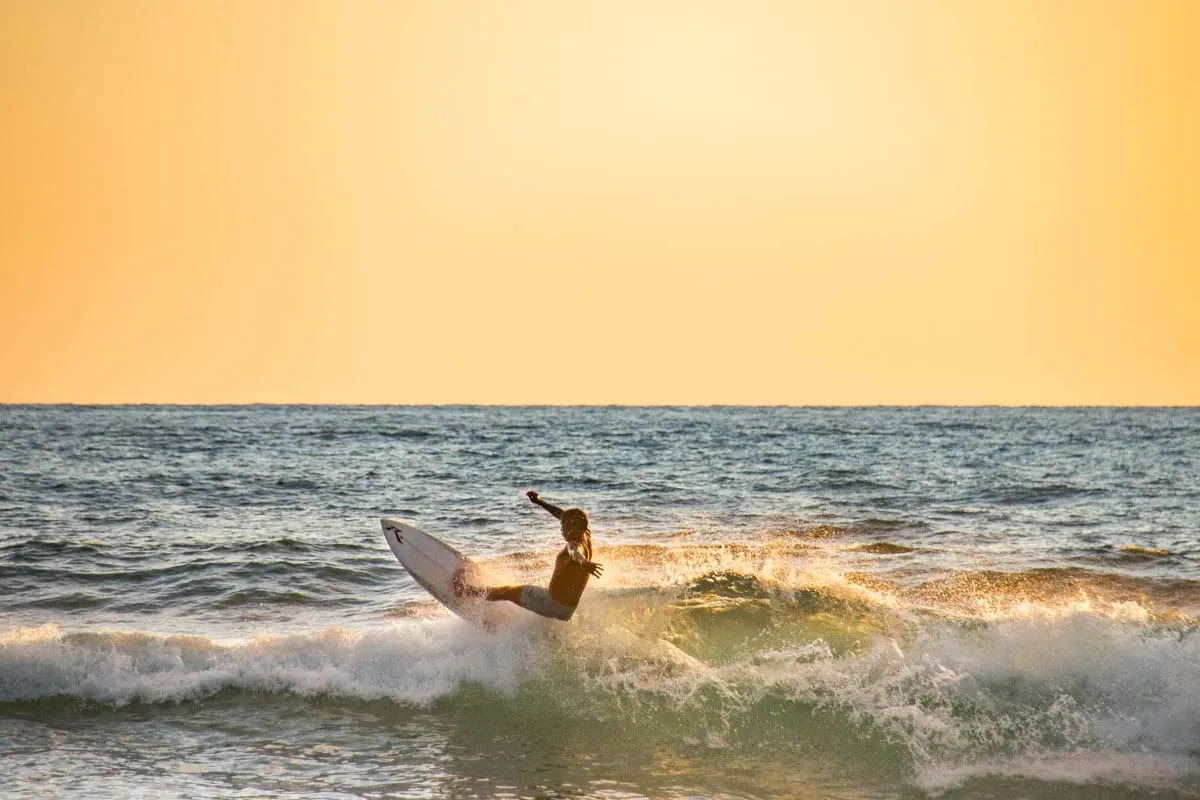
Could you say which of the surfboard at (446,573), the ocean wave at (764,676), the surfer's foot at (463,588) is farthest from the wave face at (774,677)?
the surfer's foot at (463,588)

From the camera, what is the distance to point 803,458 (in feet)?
154

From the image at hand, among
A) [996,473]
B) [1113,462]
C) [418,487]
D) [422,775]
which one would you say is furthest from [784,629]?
[1113,462]

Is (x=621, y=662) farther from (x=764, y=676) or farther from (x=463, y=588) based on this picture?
(x=463, y=588)

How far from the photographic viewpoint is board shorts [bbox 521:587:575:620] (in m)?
13.0

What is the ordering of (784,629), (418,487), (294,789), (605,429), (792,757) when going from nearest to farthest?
(294,789) → (792,757) → (784,629) → (418,487) → (605,429)

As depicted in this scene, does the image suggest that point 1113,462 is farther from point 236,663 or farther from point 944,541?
point 236,663

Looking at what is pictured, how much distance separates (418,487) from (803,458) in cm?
1870

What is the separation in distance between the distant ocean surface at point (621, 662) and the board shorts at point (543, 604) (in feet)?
2.62

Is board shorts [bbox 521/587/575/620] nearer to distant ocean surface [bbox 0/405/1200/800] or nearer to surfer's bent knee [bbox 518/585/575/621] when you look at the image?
surfer's bent knee [bbox 518/585/575/621]

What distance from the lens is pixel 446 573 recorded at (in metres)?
14.7

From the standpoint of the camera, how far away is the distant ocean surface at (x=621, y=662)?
11.1 metres

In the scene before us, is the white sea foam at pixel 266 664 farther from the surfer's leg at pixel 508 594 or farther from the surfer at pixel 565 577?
the surfer at pixel 565 577

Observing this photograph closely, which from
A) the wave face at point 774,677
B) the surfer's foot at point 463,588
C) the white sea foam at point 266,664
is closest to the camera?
the wave face at point 774,677

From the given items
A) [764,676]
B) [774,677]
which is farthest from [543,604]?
[774,677]
